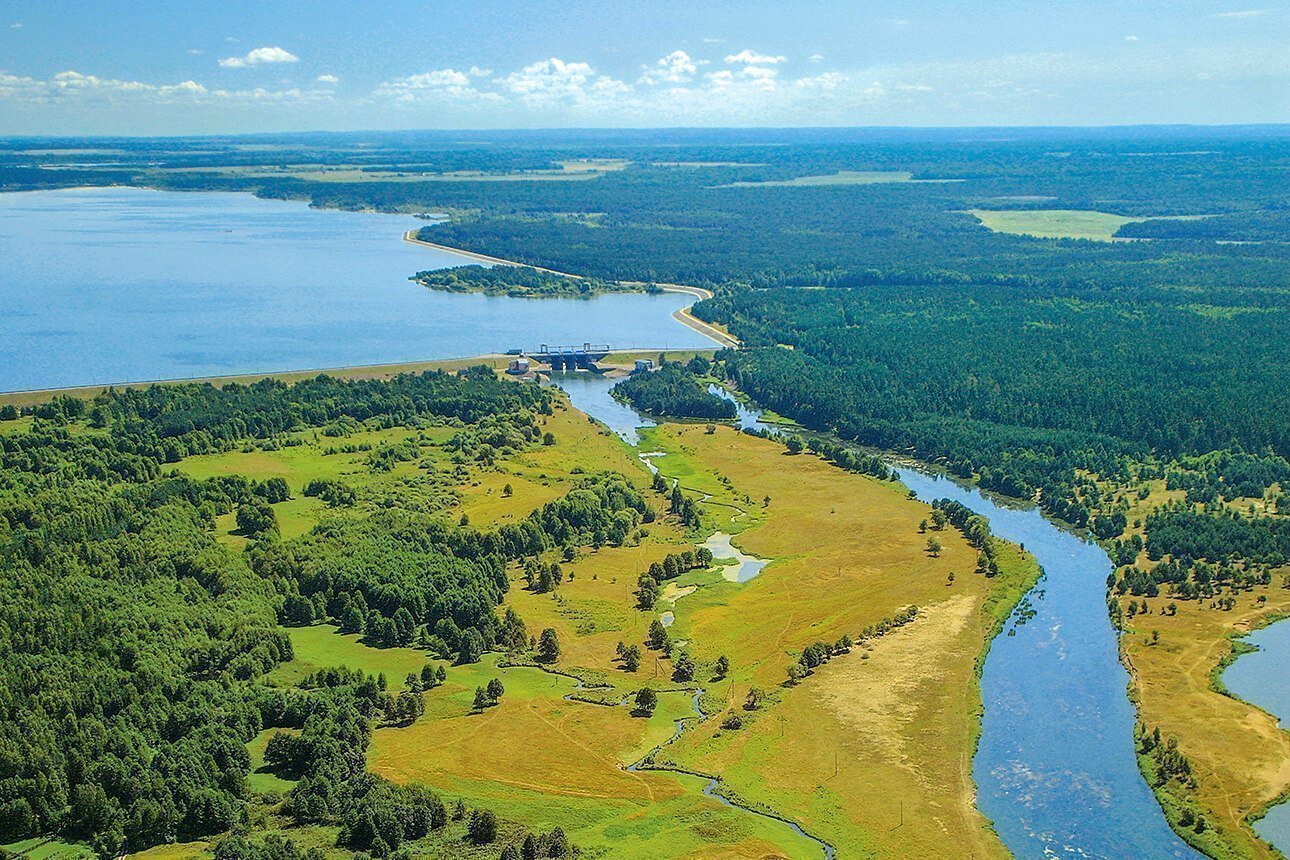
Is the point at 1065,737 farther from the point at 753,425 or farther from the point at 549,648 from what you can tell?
the point at 753,425

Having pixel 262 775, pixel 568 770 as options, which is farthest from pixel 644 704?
pixel 262 775

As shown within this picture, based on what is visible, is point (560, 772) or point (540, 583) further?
point (540, 583)

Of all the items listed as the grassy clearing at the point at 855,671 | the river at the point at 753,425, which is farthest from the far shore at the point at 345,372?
the grassy clearing at the point at 855,671

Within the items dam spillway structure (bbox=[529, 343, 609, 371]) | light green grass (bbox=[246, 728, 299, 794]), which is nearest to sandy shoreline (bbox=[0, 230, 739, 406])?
dam spillway structure (bbox=[529, 343, 609, 371])

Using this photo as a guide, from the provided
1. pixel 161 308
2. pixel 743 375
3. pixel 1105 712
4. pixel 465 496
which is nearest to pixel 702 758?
pixel 1105 712

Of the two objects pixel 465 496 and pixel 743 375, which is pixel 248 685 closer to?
pixel 465 496
